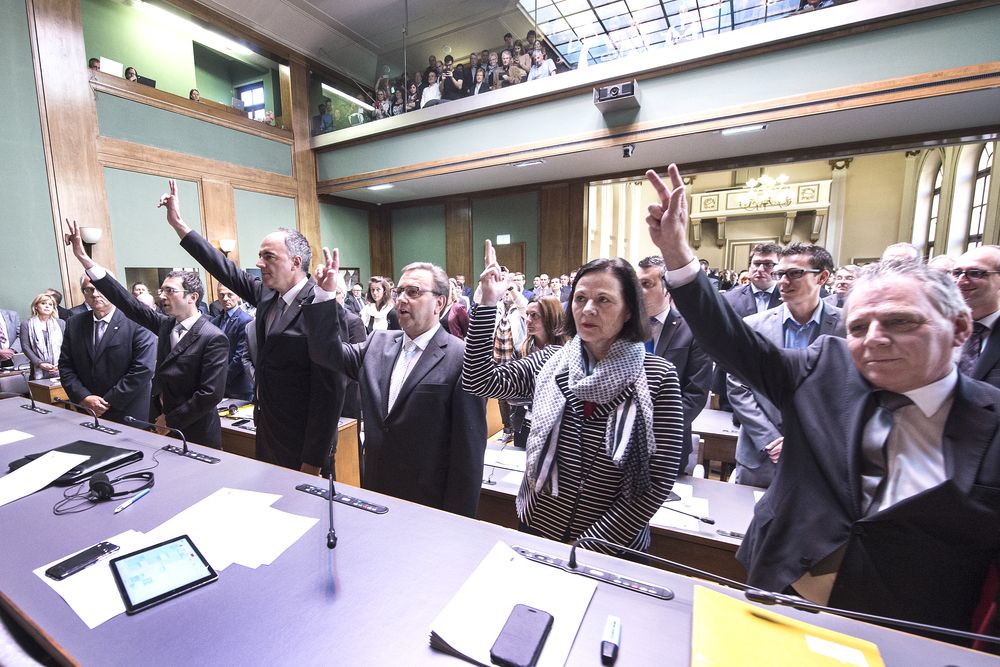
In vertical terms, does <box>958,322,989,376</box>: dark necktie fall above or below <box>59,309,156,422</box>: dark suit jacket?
above

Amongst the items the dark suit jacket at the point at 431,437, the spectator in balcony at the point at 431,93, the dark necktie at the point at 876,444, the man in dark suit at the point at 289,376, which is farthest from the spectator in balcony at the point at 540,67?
the dark necktie at the point at 876,444

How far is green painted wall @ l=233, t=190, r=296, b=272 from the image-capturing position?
7.95m

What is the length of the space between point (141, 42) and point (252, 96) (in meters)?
2.07

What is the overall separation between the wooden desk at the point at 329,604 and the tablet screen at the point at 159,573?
2 centimetres

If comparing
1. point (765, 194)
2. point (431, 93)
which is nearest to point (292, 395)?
point (431, 93)

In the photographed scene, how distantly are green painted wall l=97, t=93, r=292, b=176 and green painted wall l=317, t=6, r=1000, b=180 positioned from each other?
2824 millimetres

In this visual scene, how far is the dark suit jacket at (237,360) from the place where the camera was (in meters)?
3.79

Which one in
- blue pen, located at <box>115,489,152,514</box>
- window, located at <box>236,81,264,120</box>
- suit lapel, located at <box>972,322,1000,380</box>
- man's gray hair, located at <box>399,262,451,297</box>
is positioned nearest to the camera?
blue pen, located at <box>115,489,152,514</box>

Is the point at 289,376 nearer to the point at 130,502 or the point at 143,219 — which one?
the point at 130,502

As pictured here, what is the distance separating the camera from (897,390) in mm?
961

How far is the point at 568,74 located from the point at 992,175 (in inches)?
291

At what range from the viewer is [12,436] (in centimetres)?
176

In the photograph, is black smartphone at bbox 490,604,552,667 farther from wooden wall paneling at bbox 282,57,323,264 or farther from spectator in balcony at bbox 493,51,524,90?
wooden wall paneling at bbox 282,57,323,264

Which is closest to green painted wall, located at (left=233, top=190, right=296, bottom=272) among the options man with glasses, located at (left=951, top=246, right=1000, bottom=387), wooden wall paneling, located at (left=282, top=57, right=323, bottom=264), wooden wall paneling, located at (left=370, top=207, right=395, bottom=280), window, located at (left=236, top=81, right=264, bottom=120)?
wooden wall paneling, located at (left=282, top=57, right=323, bottom=264)
